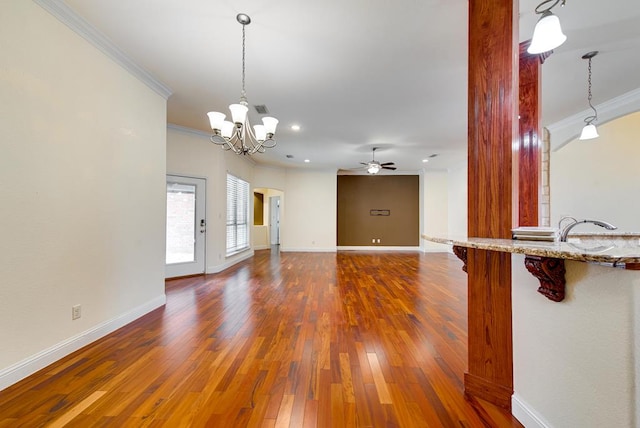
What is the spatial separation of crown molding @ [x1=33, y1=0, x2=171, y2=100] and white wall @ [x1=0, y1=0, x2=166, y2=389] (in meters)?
0.06

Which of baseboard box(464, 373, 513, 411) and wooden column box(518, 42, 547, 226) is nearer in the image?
baseboard box(464, 373, 513, 411)

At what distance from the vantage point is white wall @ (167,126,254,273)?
15.5 ft

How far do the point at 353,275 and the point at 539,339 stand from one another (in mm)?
4012

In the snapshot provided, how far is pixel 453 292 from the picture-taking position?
13.1 ft

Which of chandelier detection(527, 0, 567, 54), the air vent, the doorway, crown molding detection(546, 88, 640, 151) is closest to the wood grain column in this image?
chandelier detection(527, 0, 567, 54)

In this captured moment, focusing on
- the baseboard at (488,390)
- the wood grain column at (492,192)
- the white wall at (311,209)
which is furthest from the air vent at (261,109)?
the white wall at (311,209)

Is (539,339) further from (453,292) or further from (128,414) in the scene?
(453,292)

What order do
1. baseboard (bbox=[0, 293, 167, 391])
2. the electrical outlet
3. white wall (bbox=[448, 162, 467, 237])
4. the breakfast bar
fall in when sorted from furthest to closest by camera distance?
white wall (bbox=[448, 162, 467, 237]) < the electrical outlet < baseboard (bbox=[0, 293, 167, 391]) < the breakfast bar

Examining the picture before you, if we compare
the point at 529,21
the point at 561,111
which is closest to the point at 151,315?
the point at 529,21

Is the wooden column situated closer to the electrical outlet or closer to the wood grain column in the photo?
the wood grain column

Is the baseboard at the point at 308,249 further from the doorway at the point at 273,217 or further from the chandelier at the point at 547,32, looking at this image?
the chandelier at the point at 547,32

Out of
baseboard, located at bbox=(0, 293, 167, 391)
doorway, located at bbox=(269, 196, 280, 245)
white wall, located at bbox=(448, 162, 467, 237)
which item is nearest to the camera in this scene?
baseboard, located at bbox=(0, 293, 167, 391)

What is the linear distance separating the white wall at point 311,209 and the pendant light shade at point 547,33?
24.0 feet

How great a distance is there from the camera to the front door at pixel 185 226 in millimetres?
4723
